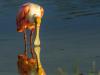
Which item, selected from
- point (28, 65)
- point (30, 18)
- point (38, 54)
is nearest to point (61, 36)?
point (30, 18)

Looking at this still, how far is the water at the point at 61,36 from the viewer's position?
32.3 feet

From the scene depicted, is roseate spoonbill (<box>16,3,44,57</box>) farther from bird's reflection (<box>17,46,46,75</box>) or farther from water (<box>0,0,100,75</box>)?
bird's reflection (<box>17,46,46,75</box>)

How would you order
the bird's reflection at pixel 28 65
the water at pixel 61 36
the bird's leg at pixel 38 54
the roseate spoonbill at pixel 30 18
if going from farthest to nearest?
the roseate spoonbill at pixel 30 18 → the water at pixel 61 36 → the bird's leg at pixel 38 54 → the bird's reflection at pixel 28 65

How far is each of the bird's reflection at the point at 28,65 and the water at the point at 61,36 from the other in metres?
0.10

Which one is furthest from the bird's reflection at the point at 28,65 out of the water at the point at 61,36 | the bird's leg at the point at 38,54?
the water at the point at 61,36

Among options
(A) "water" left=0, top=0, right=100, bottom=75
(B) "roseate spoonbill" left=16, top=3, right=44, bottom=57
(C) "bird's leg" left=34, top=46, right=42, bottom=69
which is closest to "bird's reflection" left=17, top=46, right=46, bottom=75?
(C) "bird's leg" left=34, top=46, right=42, bottom=69

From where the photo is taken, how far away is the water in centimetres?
986

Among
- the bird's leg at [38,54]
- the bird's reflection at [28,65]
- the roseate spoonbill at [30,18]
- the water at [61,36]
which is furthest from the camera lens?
the roseate spoonbill at [30,18]

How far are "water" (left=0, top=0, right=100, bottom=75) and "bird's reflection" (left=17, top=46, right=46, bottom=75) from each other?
0.10 meters

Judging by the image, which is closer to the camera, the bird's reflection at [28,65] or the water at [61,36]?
the bird's reflection at [28,65]

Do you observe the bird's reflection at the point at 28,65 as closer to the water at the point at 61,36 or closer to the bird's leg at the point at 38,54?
the bird's leg at the point at 38,54

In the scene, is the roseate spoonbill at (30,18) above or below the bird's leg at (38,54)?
above

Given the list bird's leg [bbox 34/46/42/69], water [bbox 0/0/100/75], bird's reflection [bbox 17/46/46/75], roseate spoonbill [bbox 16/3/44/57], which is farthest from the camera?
roseate spoonbill [bbox 16/3/44/57]

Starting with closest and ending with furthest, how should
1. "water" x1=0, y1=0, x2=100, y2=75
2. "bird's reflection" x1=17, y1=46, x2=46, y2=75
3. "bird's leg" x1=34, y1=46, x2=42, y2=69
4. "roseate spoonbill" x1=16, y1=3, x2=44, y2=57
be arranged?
"bird's reflection" x1=17, y1=46, x2=46, y2=75, "bird's leg" x1=34, y1=46, x2=42, y2=69, "water" x1=0, y1=0, x2=100, y2=75, "roseate spoonbill" x1=16, y1=3, x2=44, y2=57
